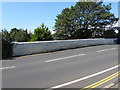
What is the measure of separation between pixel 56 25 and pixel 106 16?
51.4 ft

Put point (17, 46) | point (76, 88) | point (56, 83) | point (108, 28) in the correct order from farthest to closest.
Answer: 1. point (108, 28)
2. point (17, 46)
3. point (56, 83)
4. point (76, 88)

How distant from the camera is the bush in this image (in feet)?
43.6

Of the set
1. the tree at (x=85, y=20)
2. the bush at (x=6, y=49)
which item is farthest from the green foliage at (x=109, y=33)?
the bush at (x=6, y=49)

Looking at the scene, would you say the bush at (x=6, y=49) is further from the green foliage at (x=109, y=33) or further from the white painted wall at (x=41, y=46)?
the green foliage at (x=109, y=33)

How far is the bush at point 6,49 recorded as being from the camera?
43.6 feet

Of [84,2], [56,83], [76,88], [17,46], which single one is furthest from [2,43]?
[84,2]

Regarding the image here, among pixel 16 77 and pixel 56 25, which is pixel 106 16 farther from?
pixel 16 77

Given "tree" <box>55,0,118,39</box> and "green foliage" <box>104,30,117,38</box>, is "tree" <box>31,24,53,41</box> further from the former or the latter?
"green foliage" <box>104,30,117,38</box>

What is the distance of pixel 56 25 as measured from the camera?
49.2m

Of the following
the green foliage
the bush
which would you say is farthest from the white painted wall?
the green foliage

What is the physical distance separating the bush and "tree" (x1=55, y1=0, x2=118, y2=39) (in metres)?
32.5

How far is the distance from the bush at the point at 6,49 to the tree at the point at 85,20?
3249 cm

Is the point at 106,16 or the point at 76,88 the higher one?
the point at 106,16

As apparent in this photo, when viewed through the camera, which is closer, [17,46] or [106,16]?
[17,46]
